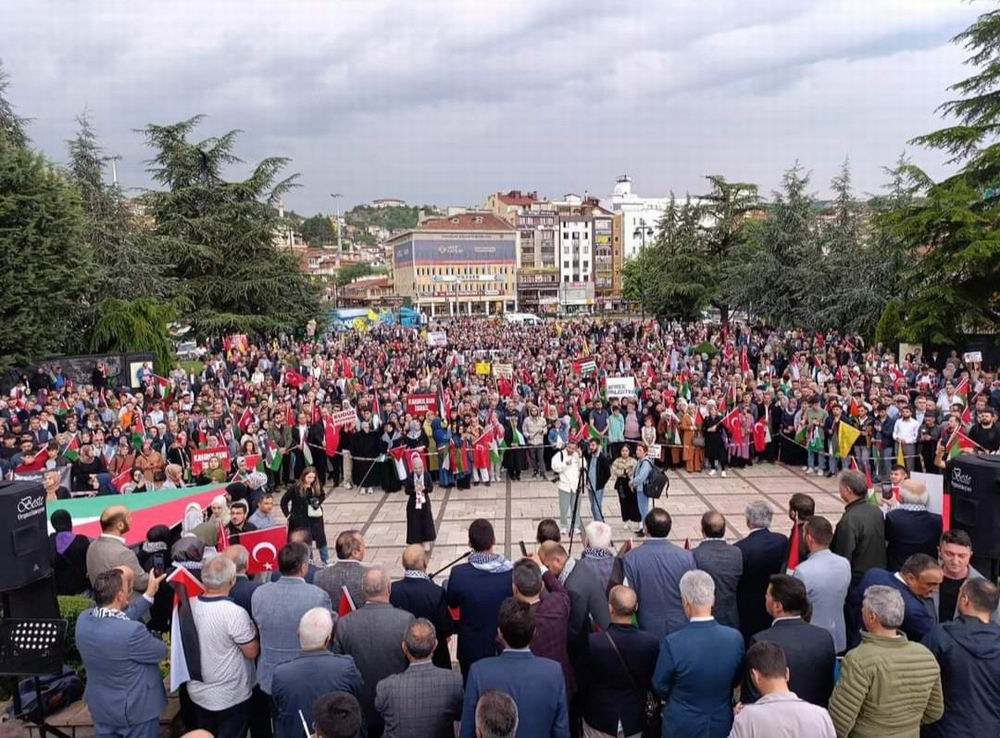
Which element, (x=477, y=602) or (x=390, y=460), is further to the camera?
(x=390, y=460)

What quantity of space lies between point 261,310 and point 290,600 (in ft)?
120

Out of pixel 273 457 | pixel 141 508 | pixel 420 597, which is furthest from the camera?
pixel 273 457

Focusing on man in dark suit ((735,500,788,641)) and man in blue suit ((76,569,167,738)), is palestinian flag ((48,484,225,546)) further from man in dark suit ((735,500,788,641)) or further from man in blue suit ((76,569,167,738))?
man in dark suit ((735,500,788,641))

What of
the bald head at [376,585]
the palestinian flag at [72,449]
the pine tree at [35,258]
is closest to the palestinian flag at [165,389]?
the pine tree at [35,258]

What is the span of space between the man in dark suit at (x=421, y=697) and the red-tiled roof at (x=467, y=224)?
106 m

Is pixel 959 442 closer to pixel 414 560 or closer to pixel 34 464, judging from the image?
pixel 414 560

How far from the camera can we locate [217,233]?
120 ft

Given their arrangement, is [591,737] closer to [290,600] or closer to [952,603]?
[290,600]

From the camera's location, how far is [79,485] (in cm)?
1196

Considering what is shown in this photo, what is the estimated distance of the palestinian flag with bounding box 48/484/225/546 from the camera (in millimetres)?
8695

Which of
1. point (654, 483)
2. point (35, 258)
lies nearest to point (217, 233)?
point (35, 258)

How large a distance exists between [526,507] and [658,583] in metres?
7.60

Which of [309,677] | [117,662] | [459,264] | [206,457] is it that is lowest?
[206,457]

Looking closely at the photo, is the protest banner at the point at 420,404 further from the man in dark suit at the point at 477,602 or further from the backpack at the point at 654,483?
the man in dark suit at the point at 477,602
